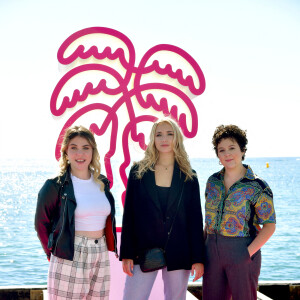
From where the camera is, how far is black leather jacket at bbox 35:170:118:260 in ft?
10.2

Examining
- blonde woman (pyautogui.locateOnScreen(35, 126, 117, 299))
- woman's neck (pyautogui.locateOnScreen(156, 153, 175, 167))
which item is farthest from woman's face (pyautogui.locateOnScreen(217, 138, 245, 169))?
blonde woman (pyautogui.locateOnScreen(35, 126, 117, 299))

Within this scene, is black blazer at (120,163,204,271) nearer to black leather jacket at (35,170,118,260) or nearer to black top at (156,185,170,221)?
black top at (156,185,170,221)

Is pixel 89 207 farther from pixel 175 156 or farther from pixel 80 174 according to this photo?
pixel 175 156

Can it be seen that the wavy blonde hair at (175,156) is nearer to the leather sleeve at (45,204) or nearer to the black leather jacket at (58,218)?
the black leather jacket at (58,218)

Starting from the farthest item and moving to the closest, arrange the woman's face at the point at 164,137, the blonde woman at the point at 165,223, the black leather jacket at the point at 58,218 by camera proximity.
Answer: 1. the woman's face at the point at 164,137
2. the blonde woman at the point at 165,223
3. the black leather jacket at the point at 58,218

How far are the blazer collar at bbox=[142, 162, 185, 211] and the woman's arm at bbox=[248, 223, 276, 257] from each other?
0.57 meters

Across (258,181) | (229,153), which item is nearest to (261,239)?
(258,181)

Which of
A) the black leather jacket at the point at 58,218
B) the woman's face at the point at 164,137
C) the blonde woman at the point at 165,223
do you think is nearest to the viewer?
the black leather jacket at the point at 58,218

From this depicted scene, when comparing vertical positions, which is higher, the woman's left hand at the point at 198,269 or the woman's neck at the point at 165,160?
the woman's neck at the point at 165,160

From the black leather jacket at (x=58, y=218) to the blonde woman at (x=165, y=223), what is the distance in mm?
180

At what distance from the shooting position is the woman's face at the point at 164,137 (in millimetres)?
3312

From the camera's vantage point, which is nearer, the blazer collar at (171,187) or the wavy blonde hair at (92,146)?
the blazer collar at (171,187)

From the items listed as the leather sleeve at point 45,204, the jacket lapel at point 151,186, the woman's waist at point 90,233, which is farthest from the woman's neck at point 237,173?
the leather sleeve at point 45,204

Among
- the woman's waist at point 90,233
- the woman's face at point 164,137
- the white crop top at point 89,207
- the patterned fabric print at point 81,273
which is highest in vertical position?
the woman's face at point 164,137
